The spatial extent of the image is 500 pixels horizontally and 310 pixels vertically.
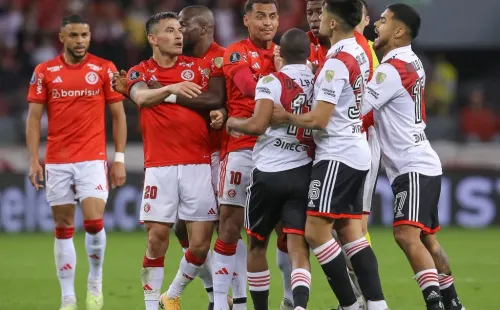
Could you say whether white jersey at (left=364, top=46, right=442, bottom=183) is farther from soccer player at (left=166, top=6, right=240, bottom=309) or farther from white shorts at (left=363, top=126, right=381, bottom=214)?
soccer player at (left=166, top=6, right=240, bottom=309)

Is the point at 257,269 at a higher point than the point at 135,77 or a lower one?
lower

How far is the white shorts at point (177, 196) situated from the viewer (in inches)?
334

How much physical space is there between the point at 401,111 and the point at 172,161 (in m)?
1.92

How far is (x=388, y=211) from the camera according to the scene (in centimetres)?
1708

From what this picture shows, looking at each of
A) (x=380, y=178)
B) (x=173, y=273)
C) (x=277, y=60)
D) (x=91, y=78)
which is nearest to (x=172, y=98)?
(x=277, y=60)

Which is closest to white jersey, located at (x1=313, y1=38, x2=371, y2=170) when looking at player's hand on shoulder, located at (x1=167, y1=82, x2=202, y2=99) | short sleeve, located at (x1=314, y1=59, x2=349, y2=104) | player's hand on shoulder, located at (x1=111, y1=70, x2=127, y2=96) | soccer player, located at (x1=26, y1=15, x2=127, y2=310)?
short sleeve, located at (x1=314, y1=59, x2=349, y2=104)

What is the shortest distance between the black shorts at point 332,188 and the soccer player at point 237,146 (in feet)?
3.02

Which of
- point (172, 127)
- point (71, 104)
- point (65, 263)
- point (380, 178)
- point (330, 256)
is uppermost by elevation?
point (71, 104)

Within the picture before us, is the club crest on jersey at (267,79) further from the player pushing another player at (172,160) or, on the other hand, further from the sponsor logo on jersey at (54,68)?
the sponsor logo on jersey at (54,68)

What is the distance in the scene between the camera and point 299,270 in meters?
7.68

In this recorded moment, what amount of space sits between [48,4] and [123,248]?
8066 millimetres

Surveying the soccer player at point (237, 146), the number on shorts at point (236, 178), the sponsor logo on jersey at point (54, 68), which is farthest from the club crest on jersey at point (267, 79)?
the sponsor logo on jersey at point (54, 68)

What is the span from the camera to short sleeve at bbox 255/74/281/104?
763 cm

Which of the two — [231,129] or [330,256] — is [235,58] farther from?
[330,256]
